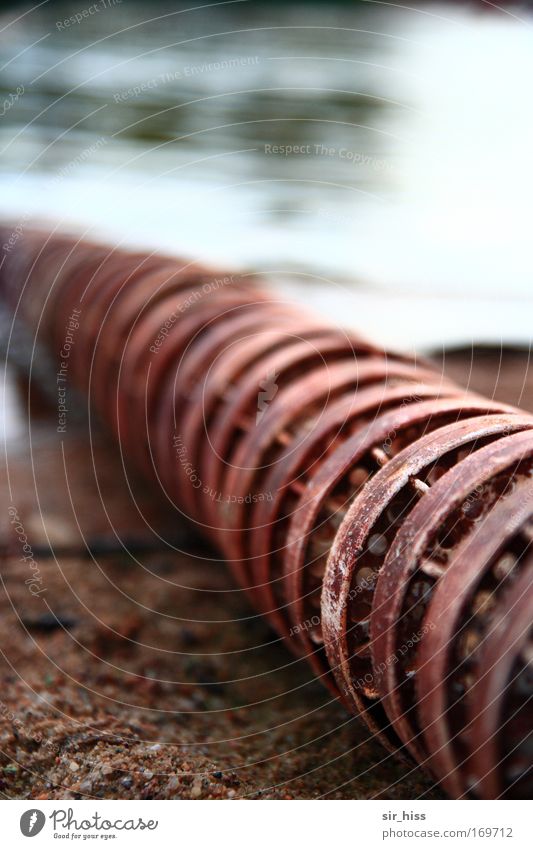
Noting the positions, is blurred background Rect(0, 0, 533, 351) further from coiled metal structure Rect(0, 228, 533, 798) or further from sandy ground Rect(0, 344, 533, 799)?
sandy ground Rect(0, 344, 533, 799)

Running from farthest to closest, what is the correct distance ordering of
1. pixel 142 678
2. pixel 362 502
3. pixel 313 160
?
1. pixel 313 160
2. pixel 142 678
3. pixel 362 502

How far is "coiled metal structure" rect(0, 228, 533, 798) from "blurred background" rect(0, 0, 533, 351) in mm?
705

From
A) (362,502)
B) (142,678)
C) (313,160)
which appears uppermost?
(313,160)

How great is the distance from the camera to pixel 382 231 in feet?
22.4

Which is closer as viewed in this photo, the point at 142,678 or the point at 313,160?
the point at 142,678

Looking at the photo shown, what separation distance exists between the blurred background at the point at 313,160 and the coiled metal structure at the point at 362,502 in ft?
2.31

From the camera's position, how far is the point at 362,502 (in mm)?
1664

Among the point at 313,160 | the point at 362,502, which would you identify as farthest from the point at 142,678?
the point at 313,160

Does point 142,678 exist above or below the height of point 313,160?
below

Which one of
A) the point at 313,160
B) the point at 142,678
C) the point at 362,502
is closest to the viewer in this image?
the point at 362,502

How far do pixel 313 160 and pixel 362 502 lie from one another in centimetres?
865

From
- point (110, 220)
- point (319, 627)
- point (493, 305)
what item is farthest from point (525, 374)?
point (110, 220)

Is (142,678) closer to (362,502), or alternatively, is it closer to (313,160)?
(362,502)
